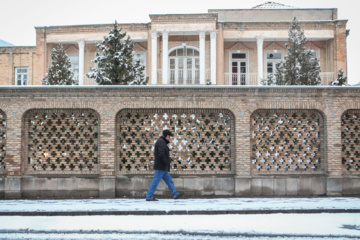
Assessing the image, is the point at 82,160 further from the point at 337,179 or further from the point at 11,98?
the point at 337,179

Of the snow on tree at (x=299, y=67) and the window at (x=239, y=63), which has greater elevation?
the window at (x=239, y=63)

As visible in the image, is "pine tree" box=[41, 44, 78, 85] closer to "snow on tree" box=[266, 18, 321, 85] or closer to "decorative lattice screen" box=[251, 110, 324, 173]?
"snow on tree" box=[266, 18, 321, 85]

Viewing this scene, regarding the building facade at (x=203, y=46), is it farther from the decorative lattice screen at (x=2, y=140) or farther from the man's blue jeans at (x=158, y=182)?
the man's blue jeans at (x=158, y=182)

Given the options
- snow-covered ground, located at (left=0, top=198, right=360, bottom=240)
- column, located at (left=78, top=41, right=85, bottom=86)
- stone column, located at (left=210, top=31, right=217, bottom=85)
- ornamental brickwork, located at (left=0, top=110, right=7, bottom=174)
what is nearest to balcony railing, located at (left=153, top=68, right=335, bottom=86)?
stone column, located at (left=210, top=31, right=217, bottom=85)

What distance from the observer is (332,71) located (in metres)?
26.1

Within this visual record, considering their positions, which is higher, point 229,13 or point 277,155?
point 229,13

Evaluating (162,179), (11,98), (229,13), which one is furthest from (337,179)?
(229,13)

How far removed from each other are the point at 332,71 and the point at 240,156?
61.2 feet

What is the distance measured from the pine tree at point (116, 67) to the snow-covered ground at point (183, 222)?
22.9 ft

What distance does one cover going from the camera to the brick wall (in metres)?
10.3

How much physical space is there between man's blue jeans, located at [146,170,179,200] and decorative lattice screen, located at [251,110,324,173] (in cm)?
243

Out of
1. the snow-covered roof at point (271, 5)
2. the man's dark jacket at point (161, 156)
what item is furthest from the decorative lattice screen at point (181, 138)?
the snow-covered roof at point (271, 5)

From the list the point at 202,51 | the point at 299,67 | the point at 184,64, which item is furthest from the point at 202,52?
the point at 299,67

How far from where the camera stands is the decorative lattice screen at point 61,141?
34.5 feet
